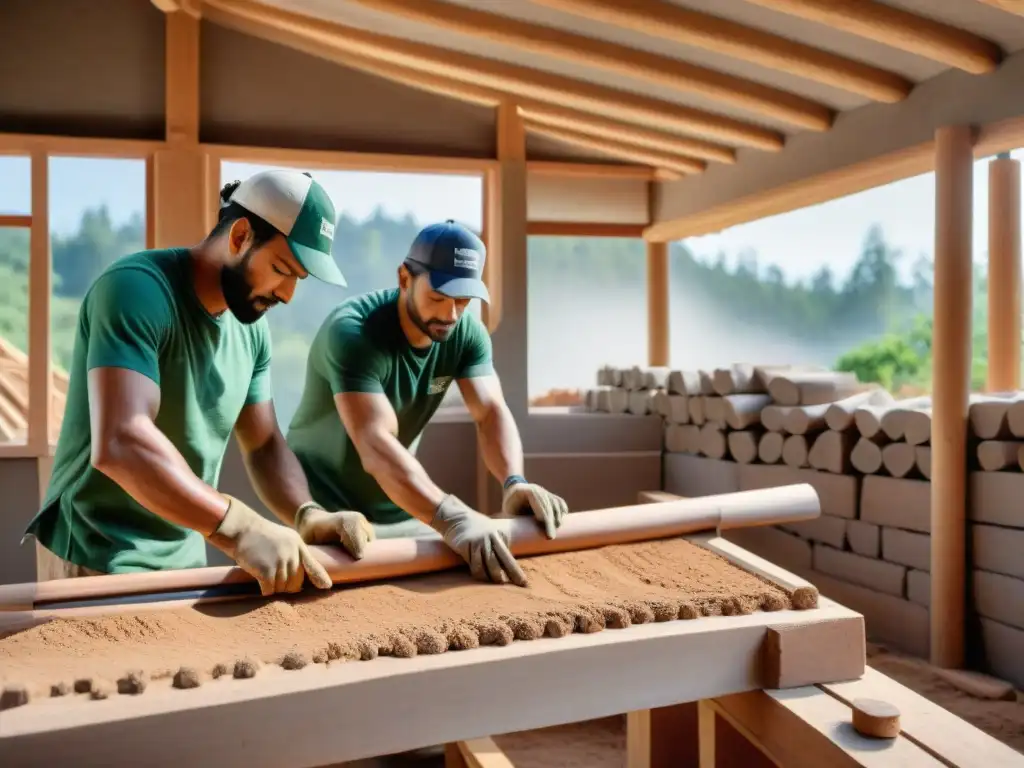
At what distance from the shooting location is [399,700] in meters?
1.49

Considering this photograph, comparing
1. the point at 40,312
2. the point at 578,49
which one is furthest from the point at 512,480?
the point at 40,312

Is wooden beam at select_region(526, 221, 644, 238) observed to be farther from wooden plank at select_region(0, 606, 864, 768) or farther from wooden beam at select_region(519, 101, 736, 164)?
wooden plank at select_region(0, 606, 864, 768)

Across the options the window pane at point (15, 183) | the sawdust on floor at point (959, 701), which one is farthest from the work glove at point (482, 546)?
the window pane at point (15, 183)

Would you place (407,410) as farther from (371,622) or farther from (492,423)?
(371,622)

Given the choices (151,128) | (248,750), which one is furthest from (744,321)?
(248,750)

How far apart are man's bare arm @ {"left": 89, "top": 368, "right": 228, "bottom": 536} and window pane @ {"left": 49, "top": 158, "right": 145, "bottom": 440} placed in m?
3.56

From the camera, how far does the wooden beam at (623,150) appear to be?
20.4 feet

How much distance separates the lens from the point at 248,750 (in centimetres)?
138

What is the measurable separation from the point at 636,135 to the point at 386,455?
Result: 156 inches

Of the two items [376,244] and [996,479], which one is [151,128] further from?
[376,244]

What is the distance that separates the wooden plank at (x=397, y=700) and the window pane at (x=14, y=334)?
16.7 feet

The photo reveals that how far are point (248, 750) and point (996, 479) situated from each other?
3711mm

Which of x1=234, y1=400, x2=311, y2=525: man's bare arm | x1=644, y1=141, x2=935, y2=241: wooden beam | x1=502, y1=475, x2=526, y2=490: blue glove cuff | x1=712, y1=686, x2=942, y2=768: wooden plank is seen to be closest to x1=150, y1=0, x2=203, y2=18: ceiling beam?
x1=644, y1=141, x2=935, y2=241: wooden beam

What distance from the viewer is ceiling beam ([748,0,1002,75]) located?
131 inches
